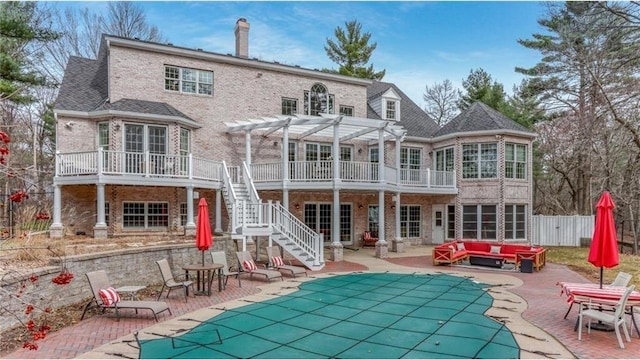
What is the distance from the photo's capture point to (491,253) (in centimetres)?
1588

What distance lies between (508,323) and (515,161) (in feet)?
50.1

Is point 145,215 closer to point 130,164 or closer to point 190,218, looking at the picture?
point 190,218

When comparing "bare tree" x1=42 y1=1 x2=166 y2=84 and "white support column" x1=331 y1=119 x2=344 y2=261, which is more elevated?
"bare tree" x1=42 y1=1 x2=166 y2=84

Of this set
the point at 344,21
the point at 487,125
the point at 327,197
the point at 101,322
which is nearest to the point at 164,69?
the point at 327,197

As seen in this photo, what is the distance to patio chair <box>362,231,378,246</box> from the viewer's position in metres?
21.0

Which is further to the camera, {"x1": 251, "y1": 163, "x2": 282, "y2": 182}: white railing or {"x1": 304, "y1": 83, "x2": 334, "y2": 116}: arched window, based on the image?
{"x1": 304, "y1": 83, "x2": 334, "y2": 116}: arched window

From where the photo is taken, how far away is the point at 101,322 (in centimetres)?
798

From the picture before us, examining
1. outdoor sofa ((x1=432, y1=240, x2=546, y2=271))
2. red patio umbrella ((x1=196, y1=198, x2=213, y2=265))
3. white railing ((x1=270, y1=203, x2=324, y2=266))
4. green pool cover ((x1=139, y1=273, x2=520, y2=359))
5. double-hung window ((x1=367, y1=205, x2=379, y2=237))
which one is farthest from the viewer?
double-hung window ((x1=367, y1=205, x2=379, y2=237))

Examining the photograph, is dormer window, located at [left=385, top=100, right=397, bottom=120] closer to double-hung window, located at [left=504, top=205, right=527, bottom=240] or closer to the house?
the house

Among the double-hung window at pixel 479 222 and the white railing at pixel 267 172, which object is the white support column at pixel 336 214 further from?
the double-hung window at pixel 479 222

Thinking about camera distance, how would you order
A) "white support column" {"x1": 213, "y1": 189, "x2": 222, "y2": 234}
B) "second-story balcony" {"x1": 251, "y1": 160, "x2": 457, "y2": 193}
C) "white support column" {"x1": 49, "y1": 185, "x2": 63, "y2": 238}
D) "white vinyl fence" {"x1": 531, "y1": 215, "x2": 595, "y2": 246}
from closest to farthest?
"white support column" {"x1": 49, "y1": 185, "x2": 63, "y2": 238} < "second-story balcony" {"x1": 251, "y1": 160, "x2": 457, "y2": 193} < "white support column" {"x1": 213, "y1": 189, "x2": 222, "y2": 234} < "white vinyl fence" {"x1": 531, "y1": 215, "x2": 595, "y2": 246}

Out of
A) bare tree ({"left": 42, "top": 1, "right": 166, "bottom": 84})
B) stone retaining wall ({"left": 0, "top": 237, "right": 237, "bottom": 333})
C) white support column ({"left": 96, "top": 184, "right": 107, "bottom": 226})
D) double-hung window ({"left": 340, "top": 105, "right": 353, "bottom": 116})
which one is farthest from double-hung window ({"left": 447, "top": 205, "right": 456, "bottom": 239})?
bare tree ({"left": 42, "top": 1, "right": 166, "bottom": 84})

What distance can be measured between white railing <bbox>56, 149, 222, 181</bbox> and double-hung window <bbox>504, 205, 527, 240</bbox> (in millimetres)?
15882

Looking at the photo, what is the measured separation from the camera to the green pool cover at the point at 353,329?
6359 millimetres
